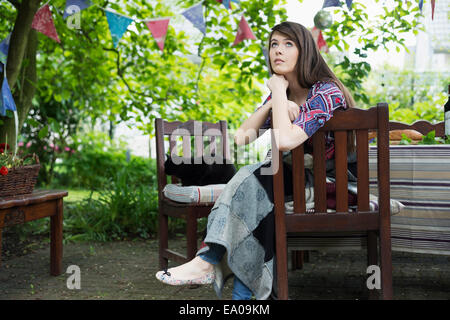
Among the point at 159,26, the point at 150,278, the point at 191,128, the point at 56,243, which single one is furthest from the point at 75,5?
the point at 150,278

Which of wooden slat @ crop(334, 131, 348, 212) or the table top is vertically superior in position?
wooden slat @ crop(334, 131, 348, 212)

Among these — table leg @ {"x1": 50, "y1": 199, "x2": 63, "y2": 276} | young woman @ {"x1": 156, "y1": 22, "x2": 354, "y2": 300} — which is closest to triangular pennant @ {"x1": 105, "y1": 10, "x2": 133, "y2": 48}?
table leg @ {"x1": 50, "y1": 199, "x2": 63, "y2": 276}

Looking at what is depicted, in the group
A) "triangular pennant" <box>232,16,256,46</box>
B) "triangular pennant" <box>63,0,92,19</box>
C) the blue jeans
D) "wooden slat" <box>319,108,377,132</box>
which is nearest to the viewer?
"wooden slat" <box>319,108,377,132</box>

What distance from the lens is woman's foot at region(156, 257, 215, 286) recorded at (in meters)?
1.63

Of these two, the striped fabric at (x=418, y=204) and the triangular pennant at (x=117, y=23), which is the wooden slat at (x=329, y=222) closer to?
the striped fabric at (x=418, y=204)

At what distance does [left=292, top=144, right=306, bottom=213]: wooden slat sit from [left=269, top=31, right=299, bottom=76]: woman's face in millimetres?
420

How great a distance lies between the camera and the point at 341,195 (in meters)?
1.60

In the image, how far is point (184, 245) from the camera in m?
3.54

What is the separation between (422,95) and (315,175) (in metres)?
6.28

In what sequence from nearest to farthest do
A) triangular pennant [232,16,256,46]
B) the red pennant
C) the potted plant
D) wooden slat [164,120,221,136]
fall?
1. the potted plant
2. wooden slat [164,120,221,136]
3. the red pennant
4. triangular pennant [232,16,256,46]

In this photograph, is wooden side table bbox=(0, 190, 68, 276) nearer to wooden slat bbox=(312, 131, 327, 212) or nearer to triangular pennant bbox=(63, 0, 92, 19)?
triangular pennant bbox=(63, 0, 92, 19)

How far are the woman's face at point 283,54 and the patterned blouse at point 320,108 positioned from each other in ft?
0.45
